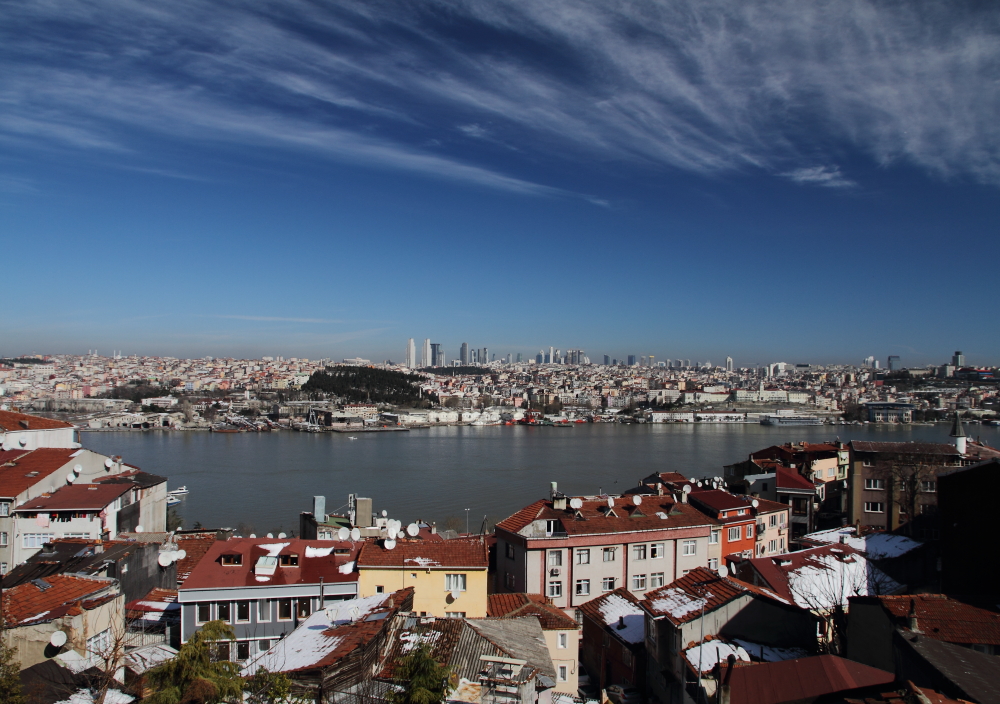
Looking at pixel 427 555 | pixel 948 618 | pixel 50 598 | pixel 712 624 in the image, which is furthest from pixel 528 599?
pixel 50 598

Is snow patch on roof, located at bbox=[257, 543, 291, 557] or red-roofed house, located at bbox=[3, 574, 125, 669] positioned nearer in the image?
red-roofed house, located at bbox=[3, 574, 125, 669]

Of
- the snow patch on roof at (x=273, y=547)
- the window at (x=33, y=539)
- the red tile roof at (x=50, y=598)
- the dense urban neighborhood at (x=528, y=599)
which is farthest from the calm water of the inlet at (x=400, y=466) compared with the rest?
the red tile roof at (x=50, y=598)

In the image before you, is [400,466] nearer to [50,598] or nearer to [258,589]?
[258,589]

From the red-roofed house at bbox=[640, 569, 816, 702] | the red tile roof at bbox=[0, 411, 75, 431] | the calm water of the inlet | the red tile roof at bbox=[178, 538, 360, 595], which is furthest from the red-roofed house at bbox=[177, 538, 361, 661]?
the calm water of the inlet

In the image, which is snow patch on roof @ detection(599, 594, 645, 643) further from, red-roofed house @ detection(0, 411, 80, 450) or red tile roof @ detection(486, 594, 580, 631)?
red-roofed house @ detection(0, 411, 80, 450)

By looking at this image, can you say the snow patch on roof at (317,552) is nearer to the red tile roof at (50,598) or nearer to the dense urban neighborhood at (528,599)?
the dense urban neighborhood at (528,599)

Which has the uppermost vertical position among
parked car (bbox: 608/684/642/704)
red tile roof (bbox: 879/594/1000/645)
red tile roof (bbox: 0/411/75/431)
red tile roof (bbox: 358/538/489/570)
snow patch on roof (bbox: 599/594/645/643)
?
red tile roof (bbox: 0/411/75/431)
